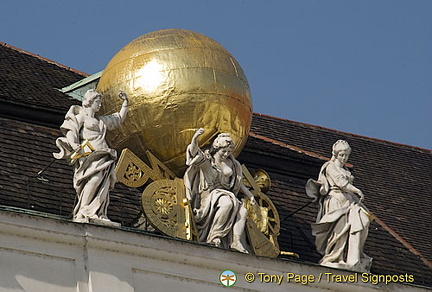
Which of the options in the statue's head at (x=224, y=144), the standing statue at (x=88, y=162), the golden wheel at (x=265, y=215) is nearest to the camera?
the standing statue at (x=88, y=162)

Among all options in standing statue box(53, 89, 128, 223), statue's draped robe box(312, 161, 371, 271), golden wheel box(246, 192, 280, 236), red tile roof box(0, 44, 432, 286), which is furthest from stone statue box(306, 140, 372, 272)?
standing statue box(53, 89, 128, 223)

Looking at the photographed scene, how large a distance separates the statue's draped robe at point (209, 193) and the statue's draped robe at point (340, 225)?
1251 mm

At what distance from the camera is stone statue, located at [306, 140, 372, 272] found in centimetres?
2839

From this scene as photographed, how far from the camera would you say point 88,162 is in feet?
88.4

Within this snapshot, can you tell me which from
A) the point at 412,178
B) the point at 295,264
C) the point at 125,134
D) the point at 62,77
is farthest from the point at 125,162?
the point at 412,178

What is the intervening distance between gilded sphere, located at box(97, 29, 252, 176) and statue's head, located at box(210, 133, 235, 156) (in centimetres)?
20

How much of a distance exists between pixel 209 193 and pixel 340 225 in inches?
70.1

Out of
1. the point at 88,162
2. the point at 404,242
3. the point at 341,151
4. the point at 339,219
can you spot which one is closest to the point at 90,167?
the point at 88,162

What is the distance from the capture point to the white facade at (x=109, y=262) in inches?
1033

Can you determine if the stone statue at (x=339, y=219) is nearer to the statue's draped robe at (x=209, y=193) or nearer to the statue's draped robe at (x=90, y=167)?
the statue's draped robe at (x=209, y=193)

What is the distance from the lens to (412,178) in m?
35.2

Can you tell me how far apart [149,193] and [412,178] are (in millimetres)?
8518

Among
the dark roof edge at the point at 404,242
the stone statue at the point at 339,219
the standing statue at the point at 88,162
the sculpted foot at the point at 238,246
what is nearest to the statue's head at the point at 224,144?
the sculpted foot at the point at 238,246

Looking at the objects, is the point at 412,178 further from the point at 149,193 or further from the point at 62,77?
the point at 149,193
